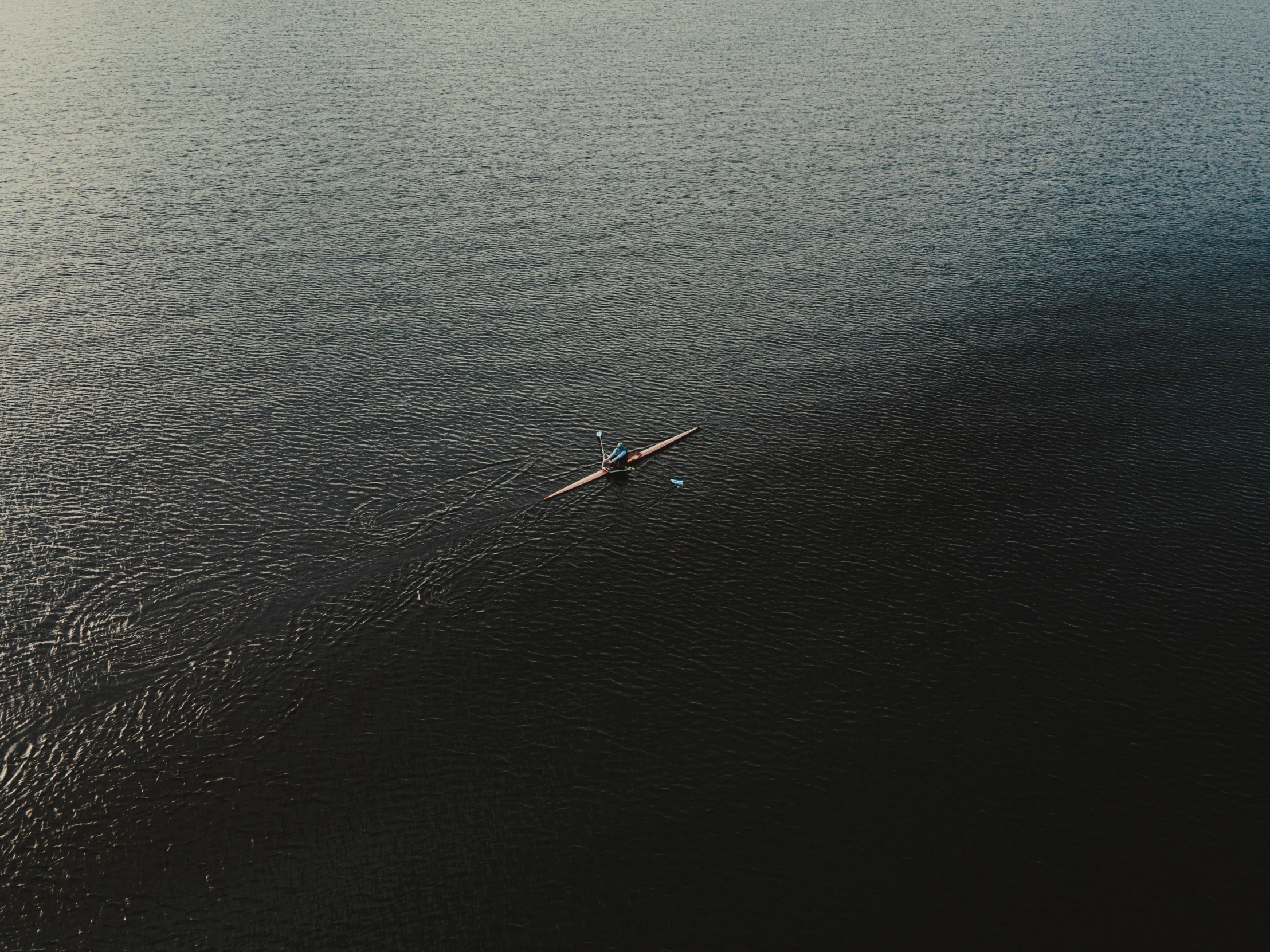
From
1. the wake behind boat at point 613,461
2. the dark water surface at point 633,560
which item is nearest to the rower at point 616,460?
the wake behind boat at point 613,461

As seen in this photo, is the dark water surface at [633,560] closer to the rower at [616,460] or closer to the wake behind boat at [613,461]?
the wake behind boat at [613,461]

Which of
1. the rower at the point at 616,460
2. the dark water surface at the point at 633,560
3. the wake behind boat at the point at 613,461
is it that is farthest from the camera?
the rower at the point at 616,460

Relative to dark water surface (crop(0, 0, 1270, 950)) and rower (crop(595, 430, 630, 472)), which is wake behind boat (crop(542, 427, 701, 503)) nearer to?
rower (crop(595, 430, 630, 472))

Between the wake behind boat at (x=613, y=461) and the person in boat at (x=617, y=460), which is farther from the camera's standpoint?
the person in boat at (x=617, y=460)

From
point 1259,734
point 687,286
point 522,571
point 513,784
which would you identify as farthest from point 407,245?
point 1259,734

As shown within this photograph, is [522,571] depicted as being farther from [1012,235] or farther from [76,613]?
[1012,235]
